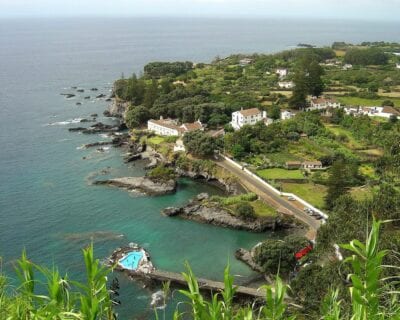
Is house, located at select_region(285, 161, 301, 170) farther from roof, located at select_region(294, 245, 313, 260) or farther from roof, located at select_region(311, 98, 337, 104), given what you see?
roof, located at select_region(311, 98, 337, 104)

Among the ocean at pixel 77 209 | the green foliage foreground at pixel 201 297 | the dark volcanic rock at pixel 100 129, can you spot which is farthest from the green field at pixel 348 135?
the green foliage foreground at pixel 201 297

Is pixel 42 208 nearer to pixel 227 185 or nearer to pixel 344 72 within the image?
pixel 227 185

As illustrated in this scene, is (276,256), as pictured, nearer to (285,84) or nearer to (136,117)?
(136,117)

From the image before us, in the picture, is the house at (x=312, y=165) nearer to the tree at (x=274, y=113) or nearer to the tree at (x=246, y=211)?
the tree at (x=246, y=211)

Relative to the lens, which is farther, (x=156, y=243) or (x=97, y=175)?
(x=97, y=175)

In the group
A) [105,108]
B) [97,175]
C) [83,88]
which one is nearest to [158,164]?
[97,175]

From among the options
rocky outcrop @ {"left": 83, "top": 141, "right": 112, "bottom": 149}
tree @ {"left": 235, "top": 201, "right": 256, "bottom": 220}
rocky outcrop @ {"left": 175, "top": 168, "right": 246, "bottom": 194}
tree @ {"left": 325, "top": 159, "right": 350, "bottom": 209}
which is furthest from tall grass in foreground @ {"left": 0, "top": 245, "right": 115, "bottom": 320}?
rocky outcrop @ {"left": 83, "top": 141, "right": 112, "bottom": 149}
